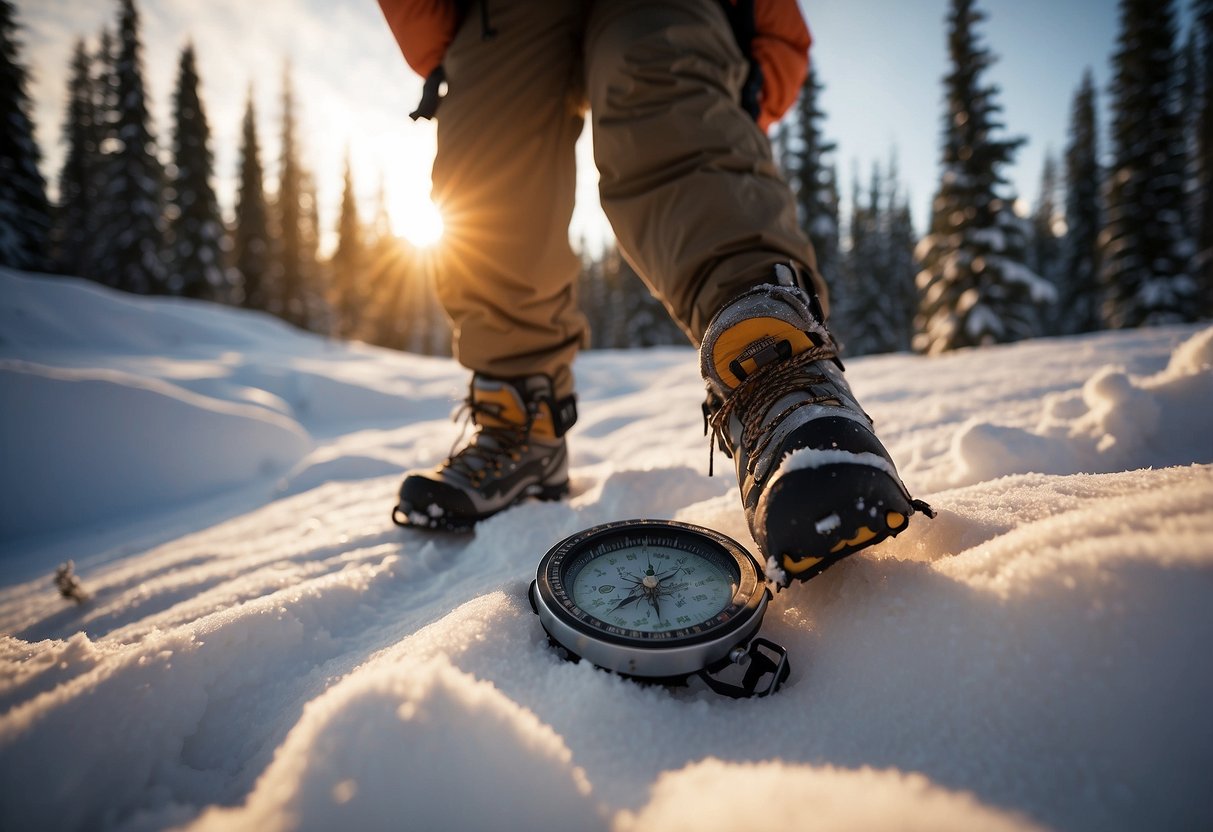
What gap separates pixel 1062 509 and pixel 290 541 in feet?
5.88

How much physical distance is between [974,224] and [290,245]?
1102 inches

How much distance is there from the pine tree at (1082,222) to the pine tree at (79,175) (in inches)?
1659

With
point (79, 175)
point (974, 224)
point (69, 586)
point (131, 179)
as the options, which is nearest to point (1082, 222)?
point (974, 224)

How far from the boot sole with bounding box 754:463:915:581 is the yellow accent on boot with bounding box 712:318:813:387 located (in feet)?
0.88

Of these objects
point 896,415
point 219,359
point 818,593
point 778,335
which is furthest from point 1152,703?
point 219,359

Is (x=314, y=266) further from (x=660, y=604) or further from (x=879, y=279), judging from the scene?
(x=660, y=604)

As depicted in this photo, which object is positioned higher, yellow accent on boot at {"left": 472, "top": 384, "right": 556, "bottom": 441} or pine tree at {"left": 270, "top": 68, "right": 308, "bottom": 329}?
pine tree at {"left": 270, "top": 68, "right": 308, "bottom": 329}

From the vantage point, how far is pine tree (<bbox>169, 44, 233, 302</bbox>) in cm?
2044

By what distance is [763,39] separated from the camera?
1391 millimetres

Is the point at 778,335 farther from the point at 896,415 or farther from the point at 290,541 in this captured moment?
the point at 290,541

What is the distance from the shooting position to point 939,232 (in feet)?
45.8

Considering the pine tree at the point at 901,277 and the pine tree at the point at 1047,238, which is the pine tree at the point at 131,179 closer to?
the pine tree at the point at 901,277

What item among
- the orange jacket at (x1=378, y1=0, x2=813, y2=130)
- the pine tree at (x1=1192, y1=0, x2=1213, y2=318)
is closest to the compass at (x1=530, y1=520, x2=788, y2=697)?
the orange jacket at (x1=378, y1=0, x2=813, y2=130)

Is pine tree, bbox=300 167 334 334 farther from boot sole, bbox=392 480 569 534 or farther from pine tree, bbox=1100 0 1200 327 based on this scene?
pine tree, bbox=1100 0 1200 327
